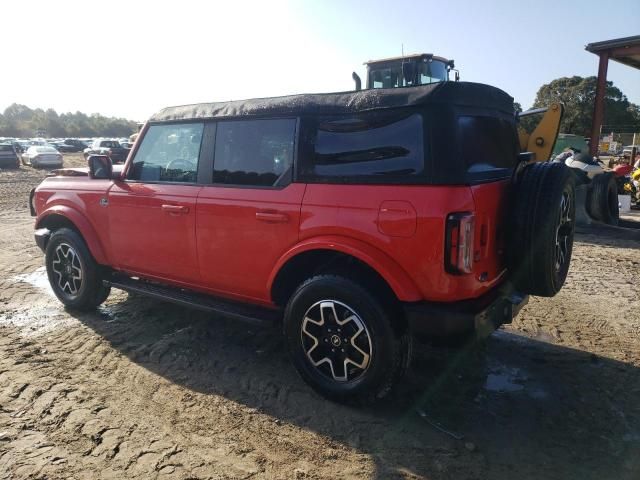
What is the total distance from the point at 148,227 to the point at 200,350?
1.16m

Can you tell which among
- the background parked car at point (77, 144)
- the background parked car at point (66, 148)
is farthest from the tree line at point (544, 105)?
the background parked car at point (66, 148)

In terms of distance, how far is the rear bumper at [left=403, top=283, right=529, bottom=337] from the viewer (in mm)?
2814

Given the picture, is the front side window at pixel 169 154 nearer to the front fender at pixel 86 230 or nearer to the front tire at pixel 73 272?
the front fender at pixel 86 230

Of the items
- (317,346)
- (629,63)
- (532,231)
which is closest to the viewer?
(532,231)

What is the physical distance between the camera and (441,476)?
256cm

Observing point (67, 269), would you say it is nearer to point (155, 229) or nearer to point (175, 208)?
point (155, 229)

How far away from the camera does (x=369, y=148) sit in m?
3.10

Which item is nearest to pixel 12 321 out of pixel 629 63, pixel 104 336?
pixel 104 336

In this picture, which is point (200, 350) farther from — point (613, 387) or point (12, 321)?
point (613, 387)

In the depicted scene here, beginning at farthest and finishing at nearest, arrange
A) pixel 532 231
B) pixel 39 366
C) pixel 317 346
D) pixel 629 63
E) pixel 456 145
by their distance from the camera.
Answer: pixel 629 63
pixel 39 366
pixel 317 346
pixel 532 231
pixel 456 145

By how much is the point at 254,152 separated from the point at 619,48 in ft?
44.5

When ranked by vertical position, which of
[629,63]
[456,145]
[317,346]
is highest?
[629,63]

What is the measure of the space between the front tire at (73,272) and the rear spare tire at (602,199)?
8695mm

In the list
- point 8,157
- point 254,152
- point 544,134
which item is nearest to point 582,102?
point 544,134
